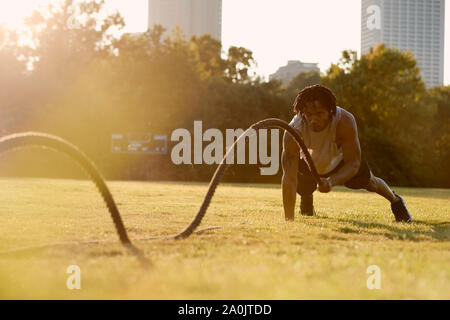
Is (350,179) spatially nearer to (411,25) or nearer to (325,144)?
(325,144)

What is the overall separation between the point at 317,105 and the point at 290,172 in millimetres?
995

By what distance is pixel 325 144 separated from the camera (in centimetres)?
684

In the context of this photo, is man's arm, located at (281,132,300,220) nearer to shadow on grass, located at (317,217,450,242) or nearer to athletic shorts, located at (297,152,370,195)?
athletic shorts, located at (297,152,370,195)

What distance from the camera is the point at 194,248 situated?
14.0 ft

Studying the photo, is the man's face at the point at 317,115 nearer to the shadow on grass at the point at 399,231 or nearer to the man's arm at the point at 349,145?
the man's arm at the point at 349,145

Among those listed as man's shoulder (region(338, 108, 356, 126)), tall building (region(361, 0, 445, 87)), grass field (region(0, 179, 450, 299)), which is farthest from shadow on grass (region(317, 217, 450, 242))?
tall building (region(361, 0, 445, 87))

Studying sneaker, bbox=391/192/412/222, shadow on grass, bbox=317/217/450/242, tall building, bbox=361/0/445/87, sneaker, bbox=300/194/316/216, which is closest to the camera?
shadow on grass, bbox=317/217/450/242

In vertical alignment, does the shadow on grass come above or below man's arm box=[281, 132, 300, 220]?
below

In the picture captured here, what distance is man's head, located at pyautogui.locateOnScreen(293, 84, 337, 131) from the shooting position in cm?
652

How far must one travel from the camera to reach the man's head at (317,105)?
21.4 feet

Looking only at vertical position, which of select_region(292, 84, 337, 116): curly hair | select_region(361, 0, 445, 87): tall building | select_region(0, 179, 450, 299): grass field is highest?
select_region(361, 0, 445, 87): tall building

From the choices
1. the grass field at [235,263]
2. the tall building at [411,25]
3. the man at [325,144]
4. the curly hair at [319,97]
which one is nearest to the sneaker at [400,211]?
the man at [325,144]

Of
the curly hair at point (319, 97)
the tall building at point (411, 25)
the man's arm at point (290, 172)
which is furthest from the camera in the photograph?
the tall building at point (411, 25)

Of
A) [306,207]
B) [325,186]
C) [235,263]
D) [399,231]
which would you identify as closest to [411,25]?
[306,207]
